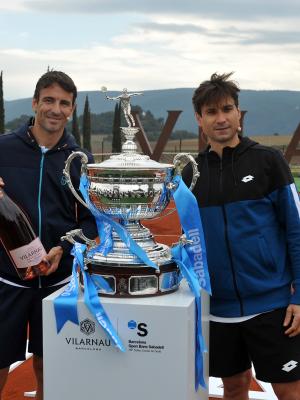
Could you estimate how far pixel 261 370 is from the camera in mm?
2523

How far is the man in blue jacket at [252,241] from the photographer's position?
2432mm

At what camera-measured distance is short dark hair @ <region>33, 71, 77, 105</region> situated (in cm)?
268

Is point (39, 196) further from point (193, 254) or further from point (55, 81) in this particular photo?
point (193, 254)

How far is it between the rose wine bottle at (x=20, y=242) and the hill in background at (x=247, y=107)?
142 m

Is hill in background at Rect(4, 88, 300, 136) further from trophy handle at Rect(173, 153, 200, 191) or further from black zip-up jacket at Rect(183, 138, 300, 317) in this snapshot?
trophy handle at Rect(173, 153, 200, 191)

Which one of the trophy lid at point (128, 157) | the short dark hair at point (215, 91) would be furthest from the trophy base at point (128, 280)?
the short dark hair at point (215, 91)

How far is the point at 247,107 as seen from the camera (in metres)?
169

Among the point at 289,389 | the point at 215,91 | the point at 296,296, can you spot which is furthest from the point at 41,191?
the point at 289,389

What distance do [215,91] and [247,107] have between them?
560 feet

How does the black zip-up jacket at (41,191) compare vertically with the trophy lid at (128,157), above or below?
below

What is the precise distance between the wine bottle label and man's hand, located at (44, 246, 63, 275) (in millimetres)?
94

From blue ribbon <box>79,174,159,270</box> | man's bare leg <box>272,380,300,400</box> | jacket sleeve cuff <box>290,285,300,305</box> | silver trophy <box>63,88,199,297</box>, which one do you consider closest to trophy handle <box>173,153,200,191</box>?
silver trophy <box>63,88,199,297</box>

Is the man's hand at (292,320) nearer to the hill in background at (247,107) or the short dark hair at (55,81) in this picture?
the short dark hair at (55,81)

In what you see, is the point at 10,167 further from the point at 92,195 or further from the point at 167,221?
the point at 167,221
